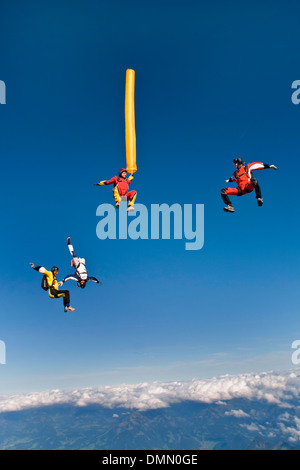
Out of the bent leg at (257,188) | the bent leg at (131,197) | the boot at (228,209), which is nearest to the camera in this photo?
the boot at (228,209)

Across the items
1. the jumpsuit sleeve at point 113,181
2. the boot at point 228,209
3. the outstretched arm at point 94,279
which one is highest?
the jumpsuit sleeve at point 113,181

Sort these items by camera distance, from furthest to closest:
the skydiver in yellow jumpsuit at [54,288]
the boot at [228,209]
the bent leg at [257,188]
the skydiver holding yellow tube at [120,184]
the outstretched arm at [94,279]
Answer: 1. the outstretched arm at [94,279]
2. the skydiver in yellow jumpsuit at [54,288]
3. the skydiver holding yellow tube at [120,184]
4. the bent leg at [257,188]
5. the boot at [228,209]

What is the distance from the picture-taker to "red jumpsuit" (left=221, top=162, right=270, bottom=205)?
16.2 m

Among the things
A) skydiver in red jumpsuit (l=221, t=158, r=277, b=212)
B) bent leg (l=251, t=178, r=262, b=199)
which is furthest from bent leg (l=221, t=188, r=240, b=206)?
bent leg (l=251, t=178, r=262, b=199)

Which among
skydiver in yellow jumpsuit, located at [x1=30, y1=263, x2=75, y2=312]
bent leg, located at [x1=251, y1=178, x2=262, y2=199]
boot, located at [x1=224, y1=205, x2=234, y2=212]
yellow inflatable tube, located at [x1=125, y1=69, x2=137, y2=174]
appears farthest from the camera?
skydiver in yellow jumpsuit, located at [x1=30, y1=263, x2=75, y2=312]

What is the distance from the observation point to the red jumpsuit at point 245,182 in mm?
Answer: 16234

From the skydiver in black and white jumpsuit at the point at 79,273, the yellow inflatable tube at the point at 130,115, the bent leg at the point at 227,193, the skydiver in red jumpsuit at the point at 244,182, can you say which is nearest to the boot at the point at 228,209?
the skydiver in red jumpsuit at the point at 244,182

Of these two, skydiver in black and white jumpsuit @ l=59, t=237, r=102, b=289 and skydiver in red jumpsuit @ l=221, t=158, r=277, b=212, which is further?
skydiver in black and white jumpsuit @ l=59, t=237, r=102, b=289

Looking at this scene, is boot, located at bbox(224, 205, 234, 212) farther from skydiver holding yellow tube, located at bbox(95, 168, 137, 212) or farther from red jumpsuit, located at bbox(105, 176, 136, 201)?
red jumpsuit, located at bbox(105, 176, 136, 201)

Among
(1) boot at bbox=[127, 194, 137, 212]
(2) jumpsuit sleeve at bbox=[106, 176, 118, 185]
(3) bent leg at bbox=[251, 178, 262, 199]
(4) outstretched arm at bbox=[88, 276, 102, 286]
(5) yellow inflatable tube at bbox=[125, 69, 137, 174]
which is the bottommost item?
(4) outstretched arm at bbox=[88, 276, 102, 286]

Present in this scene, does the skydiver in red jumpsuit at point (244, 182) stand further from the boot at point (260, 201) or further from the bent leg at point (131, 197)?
the bent leg at point (131, 197)
